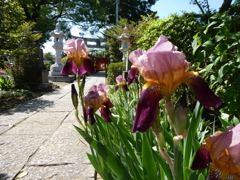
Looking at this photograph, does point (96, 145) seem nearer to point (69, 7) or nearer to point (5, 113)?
point (5, 113)

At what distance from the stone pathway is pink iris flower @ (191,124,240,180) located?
3.91 feet

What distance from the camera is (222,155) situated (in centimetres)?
55

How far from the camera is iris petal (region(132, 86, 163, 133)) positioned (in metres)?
0.56

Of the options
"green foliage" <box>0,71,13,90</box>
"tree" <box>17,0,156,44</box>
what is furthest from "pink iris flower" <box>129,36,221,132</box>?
"tree" <box>17,0,156,44</box>

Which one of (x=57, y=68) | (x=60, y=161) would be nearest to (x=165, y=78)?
(x=60, y=161)

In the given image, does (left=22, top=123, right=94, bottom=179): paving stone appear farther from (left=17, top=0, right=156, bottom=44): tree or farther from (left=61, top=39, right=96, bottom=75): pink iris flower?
(left=17, top=0, right=156, bottom=44): tree

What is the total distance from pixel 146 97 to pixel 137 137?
864mm

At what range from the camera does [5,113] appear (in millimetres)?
4262

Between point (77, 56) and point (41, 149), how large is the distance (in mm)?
1411

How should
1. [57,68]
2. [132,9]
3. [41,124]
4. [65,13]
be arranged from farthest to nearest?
[132,9]
[65,13]
[57,68]
[41,124]

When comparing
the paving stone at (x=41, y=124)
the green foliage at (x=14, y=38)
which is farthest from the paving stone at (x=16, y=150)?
the green foliage at (x=14, y=38)

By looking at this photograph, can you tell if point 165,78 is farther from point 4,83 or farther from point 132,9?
point 132,9

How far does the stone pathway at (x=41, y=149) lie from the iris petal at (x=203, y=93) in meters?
1.19

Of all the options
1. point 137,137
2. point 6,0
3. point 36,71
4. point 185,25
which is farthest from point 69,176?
point 36,71
